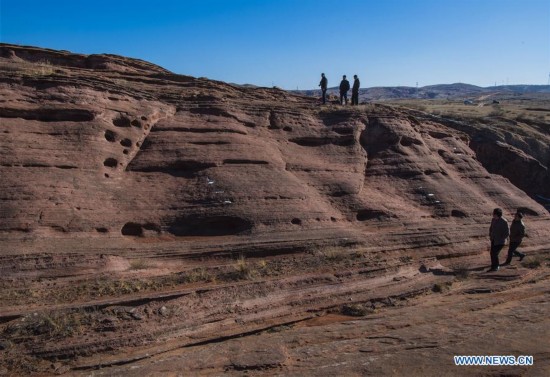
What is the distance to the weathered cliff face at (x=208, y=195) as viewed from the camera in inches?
404

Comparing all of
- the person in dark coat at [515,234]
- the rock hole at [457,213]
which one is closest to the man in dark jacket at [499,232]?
the person in dark coat at [515,234]

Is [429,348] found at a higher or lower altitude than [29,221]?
lower

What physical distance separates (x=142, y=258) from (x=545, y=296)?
8.73 meters

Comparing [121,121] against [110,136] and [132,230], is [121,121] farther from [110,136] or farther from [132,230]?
[132,230]

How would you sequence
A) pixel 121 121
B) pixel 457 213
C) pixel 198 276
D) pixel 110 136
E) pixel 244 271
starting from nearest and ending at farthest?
pixel 198 276
pixel 244 271
pixel 110 136
pixel 121 121
pixel 457 213

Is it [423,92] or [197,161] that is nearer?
[197,161]

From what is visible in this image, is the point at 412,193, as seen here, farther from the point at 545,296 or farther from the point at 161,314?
the point at 161,314

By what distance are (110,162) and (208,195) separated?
108 inches

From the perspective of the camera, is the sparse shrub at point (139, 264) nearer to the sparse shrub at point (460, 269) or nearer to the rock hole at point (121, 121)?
the rock hole at point (121, 121)

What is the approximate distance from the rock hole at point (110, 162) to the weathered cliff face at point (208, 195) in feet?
0.11

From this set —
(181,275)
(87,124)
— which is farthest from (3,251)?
(87,124)

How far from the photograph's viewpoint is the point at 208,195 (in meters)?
13.5

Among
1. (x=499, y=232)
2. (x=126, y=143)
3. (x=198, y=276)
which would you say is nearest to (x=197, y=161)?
(x=126, y=143)

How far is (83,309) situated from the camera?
344 inches
